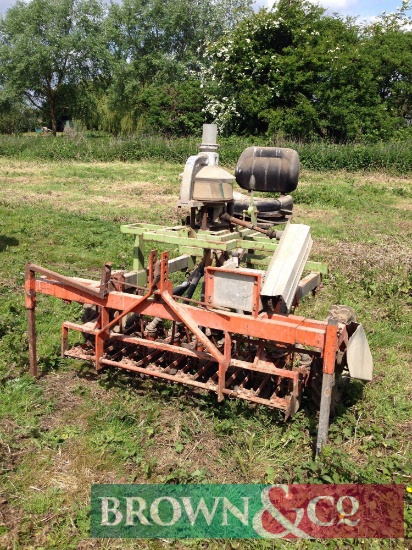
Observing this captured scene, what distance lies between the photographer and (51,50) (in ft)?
129

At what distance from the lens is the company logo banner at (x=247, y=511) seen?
9.91 feet

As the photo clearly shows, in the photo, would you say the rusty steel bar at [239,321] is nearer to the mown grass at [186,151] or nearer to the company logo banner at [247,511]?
the company logo banner at [247,511]

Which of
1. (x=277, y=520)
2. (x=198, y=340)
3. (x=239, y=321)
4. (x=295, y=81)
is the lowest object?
(x=277, y=520)

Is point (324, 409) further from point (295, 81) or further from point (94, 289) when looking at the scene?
point (295, 81)

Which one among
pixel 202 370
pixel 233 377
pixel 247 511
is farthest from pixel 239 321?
pixel 247 511

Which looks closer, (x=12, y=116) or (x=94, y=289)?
(x=94, y=289)

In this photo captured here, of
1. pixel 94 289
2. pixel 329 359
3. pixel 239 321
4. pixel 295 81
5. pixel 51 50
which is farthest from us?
pixel 51 50

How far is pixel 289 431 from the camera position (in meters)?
3.79

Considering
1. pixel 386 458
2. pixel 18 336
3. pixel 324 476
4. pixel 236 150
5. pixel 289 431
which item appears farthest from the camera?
pixel 236 150

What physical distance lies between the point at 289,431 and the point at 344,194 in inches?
468

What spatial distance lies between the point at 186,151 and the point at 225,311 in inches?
735

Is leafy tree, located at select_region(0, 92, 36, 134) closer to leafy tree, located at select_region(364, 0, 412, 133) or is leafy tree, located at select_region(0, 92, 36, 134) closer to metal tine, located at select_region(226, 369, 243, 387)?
leafy tree, located at select_region(364, 0, 412, 133)

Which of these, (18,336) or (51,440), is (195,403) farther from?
(18,336)

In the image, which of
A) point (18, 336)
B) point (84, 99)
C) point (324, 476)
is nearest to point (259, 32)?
point (84, 99)
